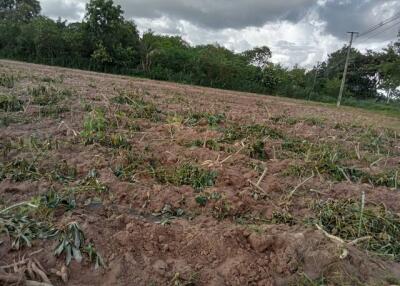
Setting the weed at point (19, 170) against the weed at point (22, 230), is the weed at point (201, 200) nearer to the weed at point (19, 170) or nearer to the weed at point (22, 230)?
the weed at point (22, 230)

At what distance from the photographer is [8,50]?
2922 centimetres

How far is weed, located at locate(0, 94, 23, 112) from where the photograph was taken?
6320 mm

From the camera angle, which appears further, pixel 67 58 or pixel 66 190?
pixel 67 58

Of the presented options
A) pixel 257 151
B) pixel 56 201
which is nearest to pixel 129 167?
pixel 56 201

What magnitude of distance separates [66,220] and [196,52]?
3363 centimetres

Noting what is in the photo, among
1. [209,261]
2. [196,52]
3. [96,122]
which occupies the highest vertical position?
[196,52]

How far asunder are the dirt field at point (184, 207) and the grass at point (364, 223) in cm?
1

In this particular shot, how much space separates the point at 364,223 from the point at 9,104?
5550mm

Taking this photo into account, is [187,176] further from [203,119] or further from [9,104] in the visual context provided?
[9,104]

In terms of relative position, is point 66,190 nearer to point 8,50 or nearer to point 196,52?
point 8,50

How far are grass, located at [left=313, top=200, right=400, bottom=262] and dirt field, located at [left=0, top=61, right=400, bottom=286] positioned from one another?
0.04 ft

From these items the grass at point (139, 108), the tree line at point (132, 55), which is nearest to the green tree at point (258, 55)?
the tree line at point (132, 55)

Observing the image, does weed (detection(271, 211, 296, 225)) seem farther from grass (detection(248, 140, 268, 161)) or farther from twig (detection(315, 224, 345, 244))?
grass (detection(248, 140, 268, 161))

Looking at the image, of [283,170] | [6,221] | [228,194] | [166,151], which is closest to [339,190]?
[283,170]
